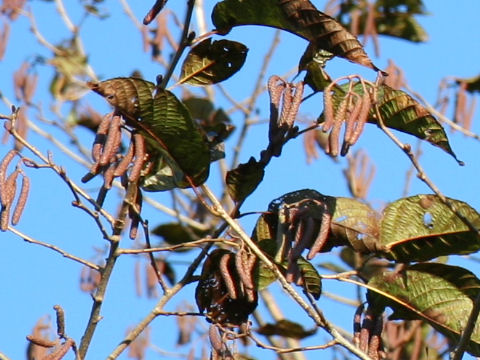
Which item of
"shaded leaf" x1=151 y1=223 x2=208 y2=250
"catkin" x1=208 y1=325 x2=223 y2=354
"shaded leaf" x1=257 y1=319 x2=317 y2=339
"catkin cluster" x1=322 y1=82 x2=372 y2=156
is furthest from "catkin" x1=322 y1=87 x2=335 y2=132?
"shaded leaf" x1=151 y1=223 x2=208 y2=250

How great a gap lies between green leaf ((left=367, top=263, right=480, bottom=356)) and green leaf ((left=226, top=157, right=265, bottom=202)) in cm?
23

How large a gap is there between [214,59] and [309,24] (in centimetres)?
22

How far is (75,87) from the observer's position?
566cm

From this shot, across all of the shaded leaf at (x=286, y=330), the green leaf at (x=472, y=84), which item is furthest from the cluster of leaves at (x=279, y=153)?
the green leaf at (x=472, y=84)

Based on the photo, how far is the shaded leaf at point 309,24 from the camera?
1.46 metres

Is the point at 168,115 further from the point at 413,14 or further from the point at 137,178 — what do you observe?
the point at 413,14

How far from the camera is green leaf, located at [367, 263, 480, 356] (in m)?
1.59

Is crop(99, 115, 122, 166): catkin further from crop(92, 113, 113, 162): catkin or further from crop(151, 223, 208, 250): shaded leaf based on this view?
crop(151, 223, 208, 250): shaded leaf

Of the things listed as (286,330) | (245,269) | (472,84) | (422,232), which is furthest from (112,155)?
(472,84)

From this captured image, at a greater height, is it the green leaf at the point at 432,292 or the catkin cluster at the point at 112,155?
the catkin cluster at the point at 112,155

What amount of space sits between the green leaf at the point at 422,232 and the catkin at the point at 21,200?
0.50 m

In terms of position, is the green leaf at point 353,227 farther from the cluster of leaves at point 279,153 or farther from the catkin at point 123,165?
the catkin at point 123,165

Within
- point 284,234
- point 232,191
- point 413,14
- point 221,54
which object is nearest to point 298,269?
point 284,234

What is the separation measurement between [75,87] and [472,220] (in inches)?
171
